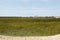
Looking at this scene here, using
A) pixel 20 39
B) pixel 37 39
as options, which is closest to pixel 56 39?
pixel 37 39

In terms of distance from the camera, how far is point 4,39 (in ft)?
77.2

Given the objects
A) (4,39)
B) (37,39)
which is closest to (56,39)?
(37,39)

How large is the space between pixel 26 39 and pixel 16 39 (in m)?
1.32

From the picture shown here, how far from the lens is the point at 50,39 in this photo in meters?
23.8

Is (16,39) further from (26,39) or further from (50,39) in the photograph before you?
(50,39)

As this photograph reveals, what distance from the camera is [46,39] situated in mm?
24031

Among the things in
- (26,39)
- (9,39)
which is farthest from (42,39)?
(9,39)

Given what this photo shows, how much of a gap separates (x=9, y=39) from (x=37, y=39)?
3692mm

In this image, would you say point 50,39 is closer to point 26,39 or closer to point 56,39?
point 56,39

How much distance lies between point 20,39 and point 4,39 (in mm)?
2110

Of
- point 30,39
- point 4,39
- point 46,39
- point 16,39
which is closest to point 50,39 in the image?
point 46,39

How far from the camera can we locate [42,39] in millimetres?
24078

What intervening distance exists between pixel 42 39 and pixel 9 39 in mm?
4362

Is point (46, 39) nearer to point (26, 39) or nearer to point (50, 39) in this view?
point (50, 39)
